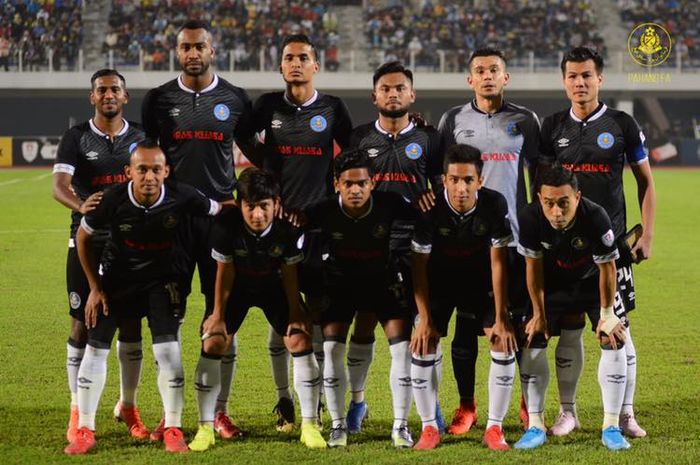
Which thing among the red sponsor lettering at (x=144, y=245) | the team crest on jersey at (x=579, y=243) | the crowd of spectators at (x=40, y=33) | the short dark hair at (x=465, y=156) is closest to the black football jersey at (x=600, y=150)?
the team crest on jersey at (x=579, y=243)

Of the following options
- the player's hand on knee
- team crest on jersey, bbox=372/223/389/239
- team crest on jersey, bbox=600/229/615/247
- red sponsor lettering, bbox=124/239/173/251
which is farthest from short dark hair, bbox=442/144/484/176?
the player's hand on knee

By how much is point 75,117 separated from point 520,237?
34.0 metres

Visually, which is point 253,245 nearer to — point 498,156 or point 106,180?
point 106,180

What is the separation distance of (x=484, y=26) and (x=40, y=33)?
15967 mm

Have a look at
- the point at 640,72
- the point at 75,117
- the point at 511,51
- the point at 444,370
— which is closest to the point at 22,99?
the point at 75,117

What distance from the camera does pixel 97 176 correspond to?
19.4 ft

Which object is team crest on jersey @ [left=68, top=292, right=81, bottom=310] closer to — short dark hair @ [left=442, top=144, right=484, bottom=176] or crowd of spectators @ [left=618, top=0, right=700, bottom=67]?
short dark hair @ [left=442, top=144, right=484, bottom=176]

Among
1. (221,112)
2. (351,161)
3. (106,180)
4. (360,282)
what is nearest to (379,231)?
(360,282)

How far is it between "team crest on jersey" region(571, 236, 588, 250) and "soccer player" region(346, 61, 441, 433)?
856 millimetres

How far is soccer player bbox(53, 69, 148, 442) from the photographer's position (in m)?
5.82

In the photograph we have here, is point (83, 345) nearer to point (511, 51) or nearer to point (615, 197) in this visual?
point (615, 197)

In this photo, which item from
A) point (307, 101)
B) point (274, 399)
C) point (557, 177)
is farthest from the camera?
point (274, 399)

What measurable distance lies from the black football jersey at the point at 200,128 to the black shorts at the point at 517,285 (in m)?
1.65

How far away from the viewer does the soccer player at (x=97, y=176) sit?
5.82 m
